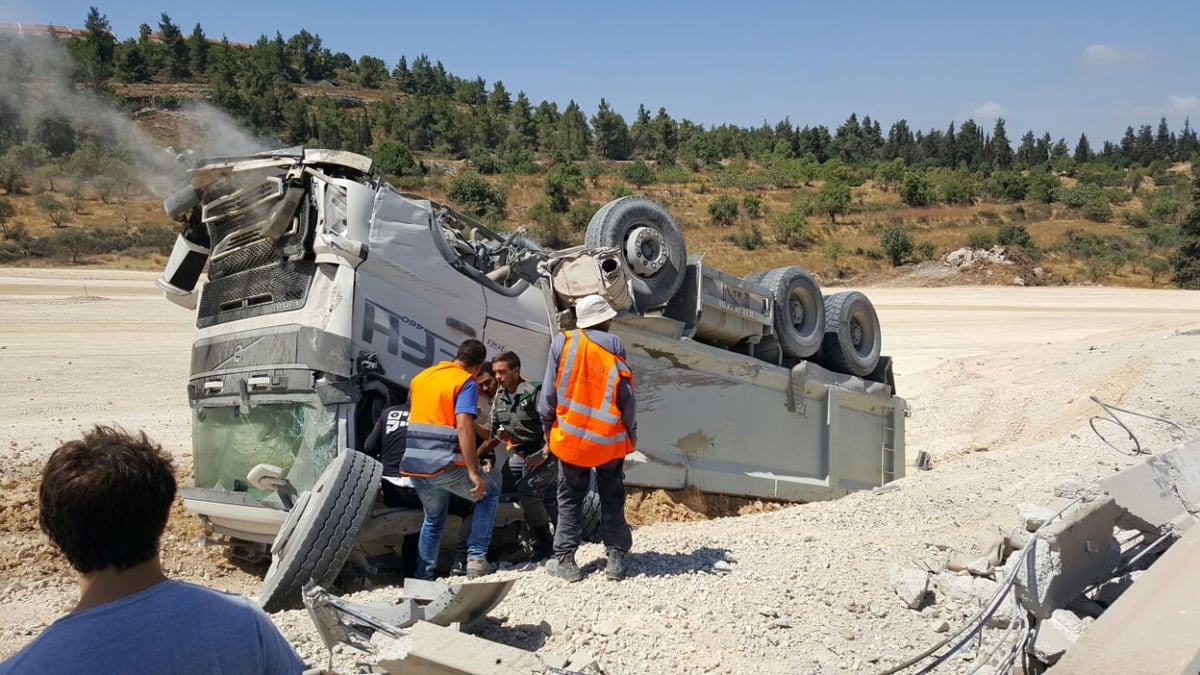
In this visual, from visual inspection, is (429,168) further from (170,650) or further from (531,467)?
(170,650)

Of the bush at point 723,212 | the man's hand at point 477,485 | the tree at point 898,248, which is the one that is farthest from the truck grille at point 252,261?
the bush at point 723,212

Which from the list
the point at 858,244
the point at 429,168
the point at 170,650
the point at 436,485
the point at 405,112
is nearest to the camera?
the point at 170,650

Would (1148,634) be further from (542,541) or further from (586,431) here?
(542,541)

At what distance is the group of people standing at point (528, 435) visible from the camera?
4.54 meters

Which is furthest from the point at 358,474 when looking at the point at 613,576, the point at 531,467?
the point at 613,576

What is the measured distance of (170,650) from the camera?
165 cm

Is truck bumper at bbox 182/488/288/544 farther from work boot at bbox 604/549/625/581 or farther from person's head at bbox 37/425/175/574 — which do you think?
person's head at bbox 37/425/175/574

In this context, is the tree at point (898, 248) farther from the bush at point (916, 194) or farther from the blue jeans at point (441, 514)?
the blue jeans at point (441, 514)

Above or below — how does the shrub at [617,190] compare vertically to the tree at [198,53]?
below

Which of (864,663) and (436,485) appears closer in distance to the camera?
(864,663)

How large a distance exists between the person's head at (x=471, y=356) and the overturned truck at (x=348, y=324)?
0.39 metres

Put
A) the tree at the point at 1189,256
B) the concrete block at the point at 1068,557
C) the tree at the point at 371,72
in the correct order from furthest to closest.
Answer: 1. the tree at the point at 371,72
2. the tree at the point at 1189,256
3. the concrete block at the point at 1068,557

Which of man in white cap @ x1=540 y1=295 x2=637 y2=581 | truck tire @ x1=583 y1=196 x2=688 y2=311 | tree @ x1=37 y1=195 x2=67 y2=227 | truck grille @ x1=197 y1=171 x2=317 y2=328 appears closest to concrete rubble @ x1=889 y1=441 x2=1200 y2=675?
man in white cap @ x1=540 y1=295 x2=637 y2=581

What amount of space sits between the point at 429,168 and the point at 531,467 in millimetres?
47167
